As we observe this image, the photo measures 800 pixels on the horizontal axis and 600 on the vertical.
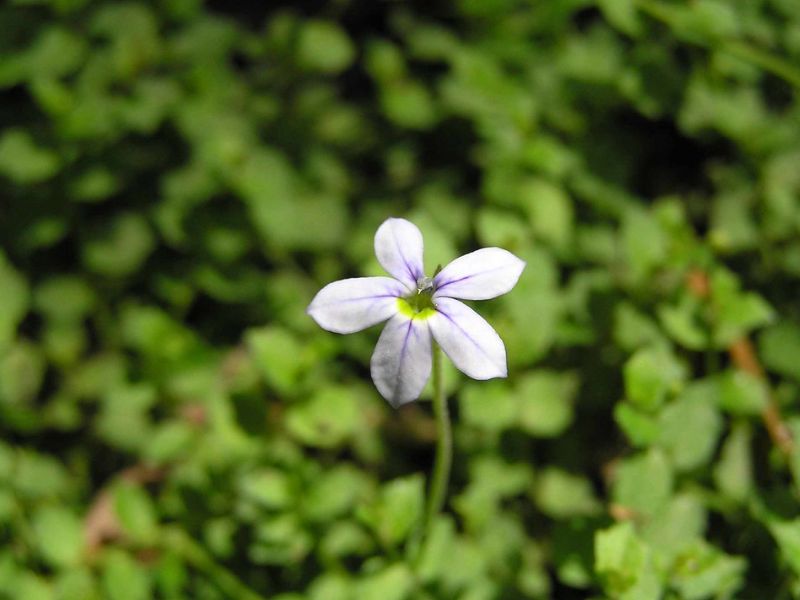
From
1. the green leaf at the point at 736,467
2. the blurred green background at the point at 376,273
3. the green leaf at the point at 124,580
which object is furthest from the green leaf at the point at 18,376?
the green leaf at the point at 736,467

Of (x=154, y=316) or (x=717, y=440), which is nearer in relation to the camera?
(x=717, y=440)

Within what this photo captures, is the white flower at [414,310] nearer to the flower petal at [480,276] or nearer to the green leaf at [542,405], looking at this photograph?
the flower petal at [480,276]

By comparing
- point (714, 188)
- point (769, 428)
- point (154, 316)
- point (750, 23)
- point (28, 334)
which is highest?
point (750, 23)

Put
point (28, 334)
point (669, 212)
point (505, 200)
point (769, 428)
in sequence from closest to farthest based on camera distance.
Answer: point (769, 428) < point (669, 212) < point (505, 200) < point (28, 334)

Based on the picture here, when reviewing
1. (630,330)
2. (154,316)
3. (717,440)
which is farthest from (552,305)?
(154,316)

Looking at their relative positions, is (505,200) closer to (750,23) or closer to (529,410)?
(529,410)

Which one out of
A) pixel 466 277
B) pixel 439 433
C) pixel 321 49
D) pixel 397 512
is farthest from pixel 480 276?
pixel 321 49

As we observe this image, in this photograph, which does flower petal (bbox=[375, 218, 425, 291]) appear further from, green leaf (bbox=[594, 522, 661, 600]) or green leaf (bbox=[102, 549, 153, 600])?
green leaf (bbox=[102, 549, 153, 600])
